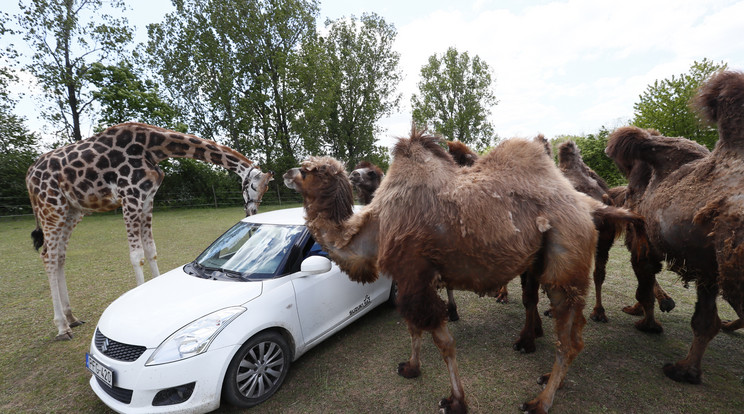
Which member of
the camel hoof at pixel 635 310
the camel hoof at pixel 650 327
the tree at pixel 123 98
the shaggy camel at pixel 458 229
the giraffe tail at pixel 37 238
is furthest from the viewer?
the tree at pixel 123 98

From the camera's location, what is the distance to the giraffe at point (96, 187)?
165 inches

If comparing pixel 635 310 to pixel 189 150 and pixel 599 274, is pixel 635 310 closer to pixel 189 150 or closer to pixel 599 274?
pixel 599 274

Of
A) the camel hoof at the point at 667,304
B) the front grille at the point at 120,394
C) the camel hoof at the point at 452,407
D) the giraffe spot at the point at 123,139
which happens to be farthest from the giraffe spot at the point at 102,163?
the camel hoof at the point at 667,304

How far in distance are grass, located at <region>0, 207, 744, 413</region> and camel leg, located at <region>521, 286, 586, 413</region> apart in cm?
21

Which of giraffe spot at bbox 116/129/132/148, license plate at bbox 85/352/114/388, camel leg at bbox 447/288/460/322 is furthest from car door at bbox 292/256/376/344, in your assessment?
giraffe spot at bbox 116/129/132/148

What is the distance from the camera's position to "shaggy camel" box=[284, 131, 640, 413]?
7.75 ft

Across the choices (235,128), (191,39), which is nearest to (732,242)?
(235,128)

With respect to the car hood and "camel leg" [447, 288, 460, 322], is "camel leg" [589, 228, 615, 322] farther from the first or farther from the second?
Result: the car hood

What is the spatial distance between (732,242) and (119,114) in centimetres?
2693

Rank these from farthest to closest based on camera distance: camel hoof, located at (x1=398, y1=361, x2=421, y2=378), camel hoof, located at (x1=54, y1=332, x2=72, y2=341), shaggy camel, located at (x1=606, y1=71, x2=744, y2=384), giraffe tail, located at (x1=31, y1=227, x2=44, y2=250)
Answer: giraffe tail, located at (x1=31, y1=227, x2=44, y2=250) < camel hoof, located at (x1=54, y1=332, x2=72, y2=341) < camel hoof, located at (x1=398, y1=361, x2=421, y2=378) < shaggy camel, located at (x1=606, y1=71, x2=744, y2=384)

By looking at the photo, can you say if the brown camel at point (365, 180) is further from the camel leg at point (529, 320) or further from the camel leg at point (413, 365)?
the camel leg at point (529, 320)

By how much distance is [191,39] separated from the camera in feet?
72.7

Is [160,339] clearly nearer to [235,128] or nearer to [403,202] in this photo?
[403,202]

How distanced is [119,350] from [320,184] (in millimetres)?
2173
